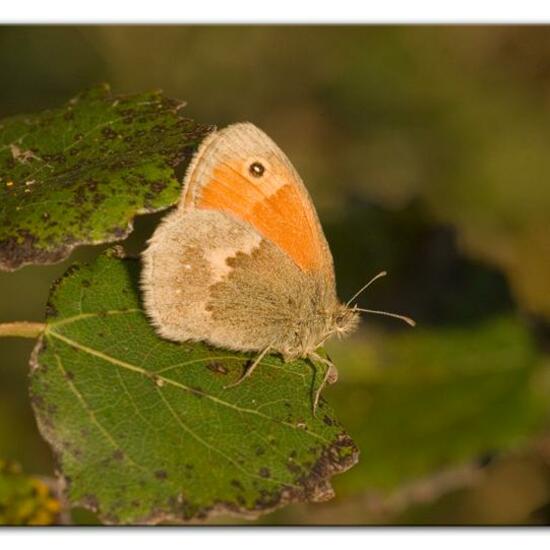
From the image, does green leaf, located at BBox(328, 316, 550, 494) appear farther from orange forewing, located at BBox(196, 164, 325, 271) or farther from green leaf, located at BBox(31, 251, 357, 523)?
green leaf, located at BBox(31, 251, 357, 523)

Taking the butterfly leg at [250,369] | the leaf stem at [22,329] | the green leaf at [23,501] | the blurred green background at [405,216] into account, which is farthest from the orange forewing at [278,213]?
the blurred green background at [405,216]

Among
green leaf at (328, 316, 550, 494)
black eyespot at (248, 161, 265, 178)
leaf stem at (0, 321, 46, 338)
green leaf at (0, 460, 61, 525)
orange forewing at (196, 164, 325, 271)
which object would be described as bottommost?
green leaf at (328, 316, 550, 494)

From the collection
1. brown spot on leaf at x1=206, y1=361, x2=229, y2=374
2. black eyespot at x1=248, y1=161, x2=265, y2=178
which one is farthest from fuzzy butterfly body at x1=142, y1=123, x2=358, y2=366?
brown spot on leaf at x1=206, y1=361, x2=229, y2=374

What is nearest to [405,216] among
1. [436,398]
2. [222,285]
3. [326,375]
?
[436,398]

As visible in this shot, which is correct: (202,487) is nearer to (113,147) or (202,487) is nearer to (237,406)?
(237,406)

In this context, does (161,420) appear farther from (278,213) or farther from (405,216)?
(405,216)

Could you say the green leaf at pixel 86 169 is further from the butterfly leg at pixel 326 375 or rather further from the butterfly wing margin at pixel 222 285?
the butterfly leg at pixel 326 375
